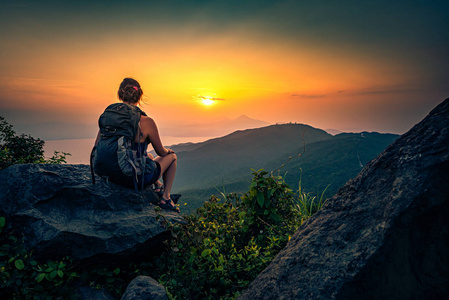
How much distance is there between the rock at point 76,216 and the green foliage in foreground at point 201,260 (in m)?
0.19

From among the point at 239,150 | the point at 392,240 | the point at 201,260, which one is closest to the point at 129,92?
the point at 201,260

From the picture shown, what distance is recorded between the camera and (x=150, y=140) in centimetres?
504

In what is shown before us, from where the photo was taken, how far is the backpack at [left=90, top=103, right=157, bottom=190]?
4449 mm

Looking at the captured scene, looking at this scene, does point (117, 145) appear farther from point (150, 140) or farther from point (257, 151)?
point (257, 151)

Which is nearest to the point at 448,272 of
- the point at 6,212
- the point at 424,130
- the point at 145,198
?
the point at 424,130

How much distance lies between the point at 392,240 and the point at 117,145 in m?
4.11

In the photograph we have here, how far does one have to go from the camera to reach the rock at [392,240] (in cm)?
204

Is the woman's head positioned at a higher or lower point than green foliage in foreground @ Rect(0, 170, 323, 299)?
higher

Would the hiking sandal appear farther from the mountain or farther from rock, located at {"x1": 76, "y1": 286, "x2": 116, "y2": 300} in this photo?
the mountain

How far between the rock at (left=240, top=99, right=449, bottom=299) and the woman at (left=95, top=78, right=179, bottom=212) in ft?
10.3

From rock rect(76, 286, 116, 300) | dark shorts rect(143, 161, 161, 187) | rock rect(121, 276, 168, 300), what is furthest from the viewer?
dark shorts rect(143, 161, 161, 187)

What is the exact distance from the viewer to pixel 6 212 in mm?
3979

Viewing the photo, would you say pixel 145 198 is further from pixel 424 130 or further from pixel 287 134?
pixel 287 134

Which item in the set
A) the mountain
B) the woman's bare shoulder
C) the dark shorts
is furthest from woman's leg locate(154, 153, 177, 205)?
the mountain
